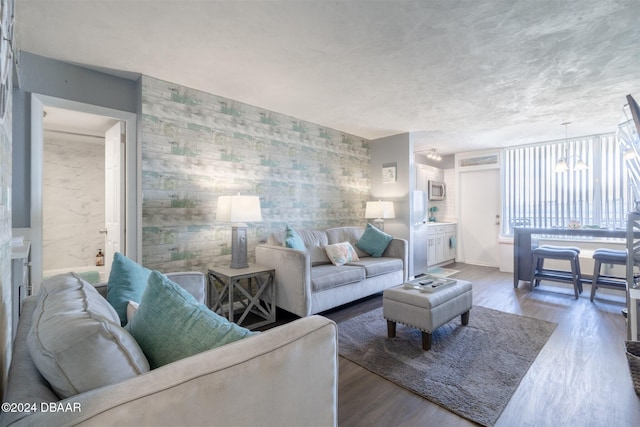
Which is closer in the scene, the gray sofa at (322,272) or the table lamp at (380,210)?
the gray sofa at (322,272)

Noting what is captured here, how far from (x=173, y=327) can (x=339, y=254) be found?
285cm

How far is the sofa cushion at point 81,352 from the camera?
2.23 ft

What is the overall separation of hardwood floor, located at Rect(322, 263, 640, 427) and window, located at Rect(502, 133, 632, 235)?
2.65m

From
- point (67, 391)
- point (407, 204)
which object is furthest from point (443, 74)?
point (67, 391)

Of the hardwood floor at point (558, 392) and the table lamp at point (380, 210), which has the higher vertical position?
the table lamp at point (380, 210)

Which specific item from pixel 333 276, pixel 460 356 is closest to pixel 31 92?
pixel 333 276

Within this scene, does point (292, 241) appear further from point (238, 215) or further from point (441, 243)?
point (441, 243)

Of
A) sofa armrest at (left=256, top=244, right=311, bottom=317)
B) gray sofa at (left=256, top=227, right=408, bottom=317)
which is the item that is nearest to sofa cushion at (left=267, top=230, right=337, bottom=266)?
gray sofa at (left=256, top=227, right=408, bottom=317)

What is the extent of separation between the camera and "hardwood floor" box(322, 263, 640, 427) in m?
1.64

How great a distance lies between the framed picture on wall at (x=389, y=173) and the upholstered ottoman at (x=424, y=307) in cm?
263

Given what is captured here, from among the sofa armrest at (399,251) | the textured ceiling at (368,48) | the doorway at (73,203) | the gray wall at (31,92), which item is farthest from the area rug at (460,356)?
the doorway at (73,203)

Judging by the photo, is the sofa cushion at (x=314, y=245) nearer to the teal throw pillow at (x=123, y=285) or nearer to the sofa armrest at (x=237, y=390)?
the teal throw pillow at (x=123, y=285)

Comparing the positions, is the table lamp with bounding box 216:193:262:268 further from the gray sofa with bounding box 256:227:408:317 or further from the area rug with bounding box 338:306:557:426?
the area rug with bounding box 338:306:557:426

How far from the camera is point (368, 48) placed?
2330 mm
